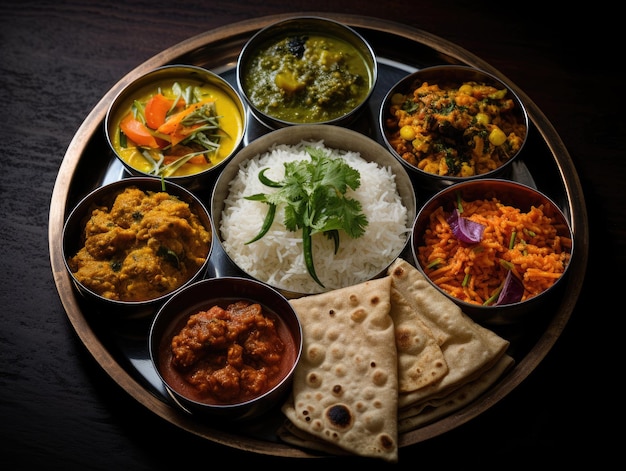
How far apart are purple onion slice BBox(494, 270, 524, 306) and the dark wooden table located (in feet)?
1.44

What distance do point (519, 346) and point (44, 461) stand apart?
102 inches

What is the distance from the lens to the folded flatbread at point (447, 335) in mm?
3402

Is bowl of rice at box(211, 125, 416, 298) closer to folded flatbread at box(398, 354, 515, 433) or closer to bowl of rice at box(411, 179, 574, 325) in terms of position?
bowl of rice at box(411, 179, 574, 325)

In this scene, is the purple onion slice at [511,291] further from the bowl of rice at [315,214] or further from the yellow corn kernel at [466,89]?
the yellow corn kernel at [466,89]

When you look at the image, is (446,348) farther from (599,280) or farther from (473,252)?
(599,280)

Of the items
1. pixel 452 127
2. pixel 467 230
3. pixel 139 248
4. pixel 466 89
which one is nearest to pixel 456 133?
pixel 452 127

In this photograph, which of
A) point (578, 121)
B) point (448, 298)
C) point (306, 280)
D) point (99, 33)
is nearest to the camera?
point (448, 298)

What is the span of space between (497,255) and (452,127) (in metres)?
0.85

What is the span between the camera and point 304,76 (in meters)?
4.52

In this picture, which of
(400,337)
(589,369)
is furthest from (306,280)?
(589,369)

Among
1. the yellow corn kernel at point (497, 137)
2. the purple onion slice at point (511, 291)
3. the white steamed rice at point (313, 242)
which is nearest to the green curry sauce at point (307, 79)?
the white steamed rice at point (313, 242)

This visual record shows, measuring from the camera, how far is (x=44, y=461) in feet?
11.7

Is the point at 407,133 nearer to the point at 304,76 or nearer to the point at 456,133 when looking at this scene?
the point at 456,133

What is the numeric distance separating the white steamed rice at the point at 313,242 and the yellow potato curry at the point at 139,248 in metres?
0.31
